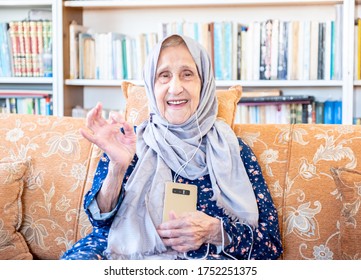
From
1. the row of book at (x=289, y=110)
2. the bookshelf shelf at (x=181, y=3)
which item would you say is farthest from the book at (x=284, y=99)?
the bookshelf shelf at (x=181, y=3)

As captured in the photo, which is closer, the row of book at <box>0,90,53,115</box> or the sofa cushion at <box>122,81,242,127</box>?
the sofa cushion at <box>122,81,242,127</box>

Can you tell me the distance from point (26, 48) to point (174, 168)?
1.61 metres

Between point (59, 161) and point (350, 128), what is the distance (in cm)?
89

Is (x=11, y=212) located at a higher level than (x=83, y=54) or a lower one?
A: lower

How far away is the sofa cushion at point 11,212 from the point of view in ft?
5.82

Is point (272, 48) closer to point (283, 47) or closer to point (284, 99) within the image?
point (283, 47)

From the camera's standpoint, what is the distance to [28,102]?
314 centimetres

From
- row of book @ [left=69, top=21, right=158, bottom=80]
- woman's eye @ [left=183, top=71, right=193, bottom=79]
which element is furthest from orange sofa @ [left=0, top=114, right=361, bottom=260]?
row of book @ [left=69, top=21, right=158, bottom=80]

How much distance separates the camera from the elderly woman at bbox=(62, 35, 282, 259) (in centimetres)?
162

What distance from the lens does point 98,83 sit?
303 centimetres

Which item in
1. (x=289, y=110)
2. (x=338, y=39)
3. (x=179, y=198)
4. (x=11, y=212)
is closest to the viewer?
(x=179, y=198)

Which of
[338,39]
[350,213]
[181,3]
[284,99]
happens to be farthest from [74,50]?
[350,213]

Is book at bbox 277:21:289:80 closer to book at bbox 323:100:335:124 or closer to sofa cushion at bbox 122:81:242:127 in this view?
book at bbox 323:100:335:124
